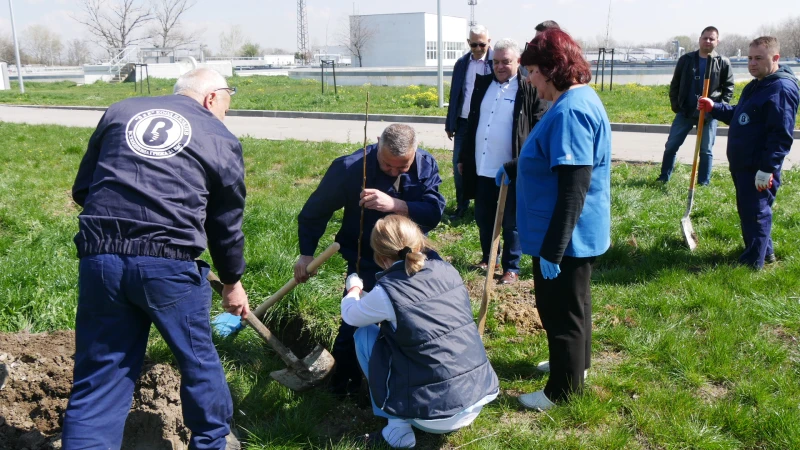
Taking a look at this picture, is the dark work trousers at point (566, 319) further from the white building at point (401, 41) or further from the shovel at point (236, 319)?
the white building at point (401, 41)

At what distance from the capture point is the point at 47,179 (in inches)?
318

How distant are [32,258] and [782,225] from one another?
21.4 ft

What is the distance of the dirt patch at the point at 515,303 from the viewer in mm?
4436

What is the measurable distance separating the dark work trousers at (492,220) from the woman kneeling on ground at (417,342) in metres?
2.11

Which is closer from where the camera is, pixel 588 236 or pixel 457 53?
pixel 588 236

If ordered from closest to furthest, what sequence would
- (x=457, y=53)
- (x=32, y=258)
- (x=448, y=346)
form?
(x=448, y=346), (x=32, y=258), (x=457, y=53)

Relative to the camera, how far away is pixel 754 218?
5188 millimetres

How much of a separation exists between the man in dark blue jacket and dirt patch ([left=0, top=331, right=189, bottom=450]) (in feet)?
14.5

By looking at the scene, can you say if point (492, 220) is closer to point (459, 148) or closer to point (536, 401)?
point (459, 148)

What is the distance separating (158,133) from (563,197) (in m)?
1.76

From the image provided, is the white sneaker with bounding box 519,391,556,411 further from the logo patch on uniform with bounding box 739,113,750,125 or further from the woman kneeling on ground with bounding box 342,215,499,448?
the logo patch on uniform with bounding box 739,113,750,125

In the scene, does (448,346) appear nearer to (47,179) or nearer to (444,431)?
(444,431)

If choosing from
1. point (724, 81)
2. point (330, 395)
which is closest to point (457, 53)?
point (724, 81)

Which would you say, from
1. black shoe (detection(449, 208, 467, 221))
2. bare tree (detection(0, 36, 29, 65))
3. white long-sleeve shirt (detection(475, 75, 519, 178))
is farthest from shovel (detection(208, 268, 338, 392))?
bare tree (detection(0, 36, 29, 65))
